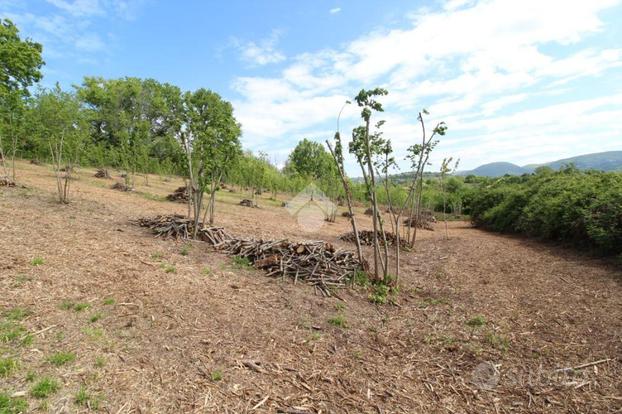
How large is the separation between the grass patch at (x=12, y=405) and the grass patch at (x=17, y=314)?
149 centimetres

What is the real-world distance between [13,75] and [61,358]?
20.0 meters

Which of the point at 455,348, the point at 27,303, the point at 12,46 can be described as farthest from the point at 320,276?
the point at 12,46

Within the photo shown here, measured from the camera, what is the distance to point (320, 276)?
663cm

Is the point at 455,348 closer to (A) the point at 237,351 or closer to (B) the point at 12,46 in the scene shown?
(A) the point at 237,351

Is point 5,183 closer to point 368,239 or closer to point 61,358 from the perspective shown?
point 61,358

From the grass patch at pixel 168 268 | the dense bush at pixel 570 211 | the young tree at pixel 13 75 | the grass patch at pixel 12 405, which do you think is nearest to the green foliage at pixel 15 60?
the young tree at pixel 13 75

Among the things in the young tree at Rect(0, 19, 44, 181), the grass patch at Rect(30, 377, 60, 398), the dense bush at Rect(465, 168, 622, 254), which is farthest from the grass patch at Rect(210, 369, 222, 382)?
the young tree at Rect(0, 19, 44, 181)

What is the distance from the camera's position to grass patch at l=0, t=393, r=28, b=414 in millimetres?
2602

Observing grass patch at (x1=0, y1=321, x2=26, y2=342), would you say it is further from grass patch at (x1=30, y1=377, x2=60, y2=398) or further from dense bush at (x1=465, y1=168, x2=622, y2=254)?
dense bush at (x1=465, y1=168, x2=622, y2=254)

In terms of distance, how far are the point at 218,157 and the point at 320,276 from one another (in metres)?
4.23

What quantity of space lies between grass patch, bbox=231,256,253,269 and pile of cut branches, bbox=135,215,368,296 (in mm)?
99

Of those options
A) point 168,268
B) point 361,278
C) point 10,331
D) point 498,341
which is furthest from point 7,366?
point 498,341

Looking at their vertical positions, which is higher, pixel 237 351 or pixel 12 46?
pixel 12 46

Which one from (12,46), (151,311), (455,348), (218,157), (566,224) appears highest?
(12,46)
